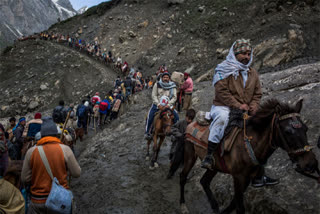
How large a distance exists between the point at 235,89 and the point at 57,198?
3.02 m

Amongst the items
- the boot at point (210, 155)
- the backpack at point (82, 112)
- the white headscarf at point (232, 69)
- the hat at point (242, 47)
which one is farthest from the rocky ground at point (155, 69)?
the hat at point (242, 47)

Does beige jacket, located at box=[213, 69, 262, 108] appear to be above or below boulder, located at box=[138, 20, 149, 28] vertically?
below

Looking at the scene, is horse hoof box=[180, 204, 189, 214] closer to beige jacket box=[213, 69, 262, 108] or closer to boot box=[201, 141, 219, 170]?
boot box=[201, 141, 219, 170]

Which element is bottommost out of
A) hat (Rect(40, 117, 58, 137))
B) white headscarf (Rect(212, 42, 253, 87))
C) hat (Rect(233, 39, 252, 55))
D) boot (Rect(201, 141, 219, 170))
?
boot (Rect(201, 141, 219, 170))

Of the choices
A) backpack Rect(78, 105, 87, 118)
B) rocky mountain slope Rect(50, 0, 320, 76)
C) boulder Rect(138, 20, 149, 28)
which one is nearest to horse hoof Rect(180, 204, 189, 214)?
backpack Rect(78, 105, 87, 118)

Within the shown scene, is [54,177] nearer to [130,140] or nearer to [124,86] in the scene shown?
[130,140]

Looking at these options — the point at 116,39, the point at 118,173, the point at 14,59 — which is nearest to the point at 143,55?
the point at 116,39

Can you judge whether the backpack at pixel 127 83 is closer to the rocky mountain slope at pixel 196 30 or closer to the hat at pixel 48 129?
the rocky mountain slope at pixel 196 30

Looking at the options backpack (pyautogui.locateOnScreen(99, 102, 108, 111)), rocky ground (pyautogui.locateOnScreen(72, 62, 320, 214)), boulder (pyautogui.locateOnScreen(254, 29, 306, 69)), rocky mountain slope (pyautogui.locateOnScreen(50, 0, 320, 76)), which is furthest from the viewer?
rocky mountain slope (pyautogui.locateOnScreen(50, 0, 320, 76))

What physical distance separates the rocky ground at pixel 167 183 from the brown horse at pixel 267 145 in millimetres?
657

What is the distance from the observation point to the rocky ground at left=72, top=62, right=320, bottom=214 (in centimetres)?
427

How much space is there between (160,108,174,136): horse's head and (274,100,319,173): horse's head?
382 cm

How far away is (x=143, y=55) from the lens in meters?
32.6

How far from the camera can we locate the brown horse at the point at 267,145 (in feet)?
10.1
